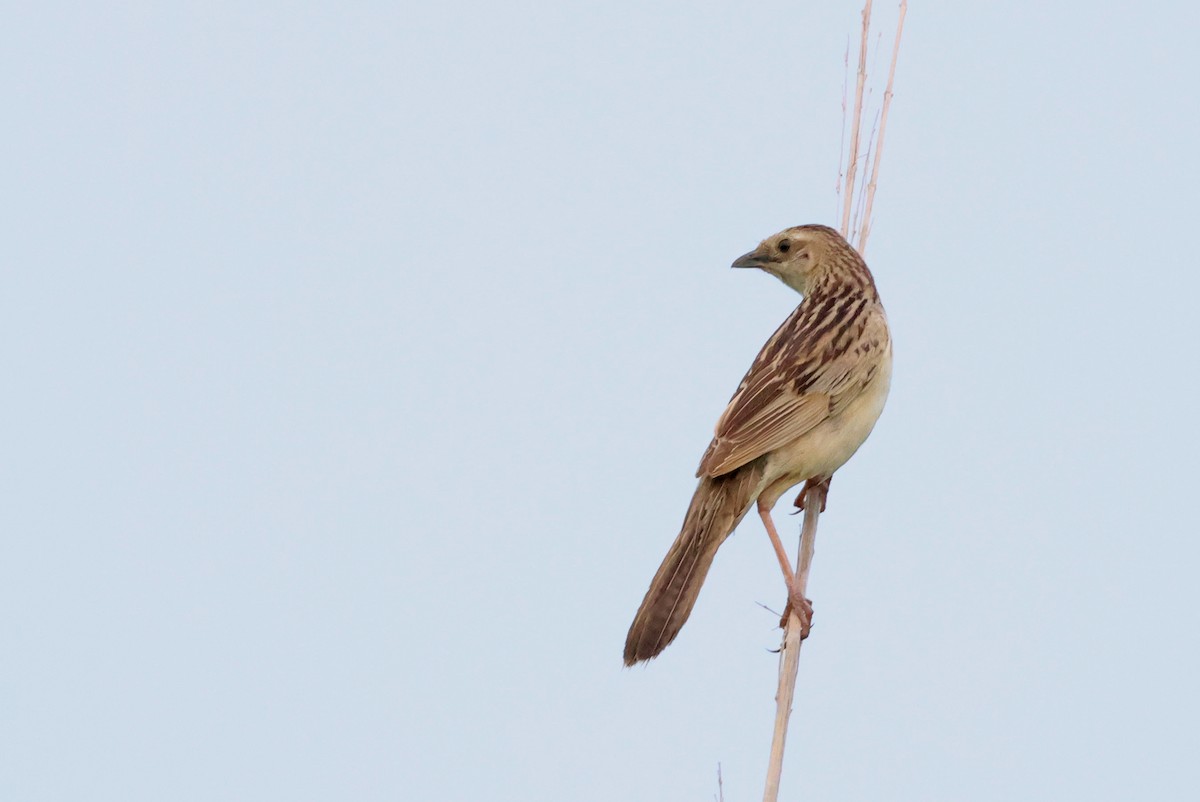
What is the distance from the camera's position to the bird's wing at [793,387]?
5.86 meters

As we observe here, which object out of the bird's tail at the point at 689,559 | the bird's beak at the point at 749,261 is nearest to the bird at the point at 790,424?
the bird's tail at the point at 689,559

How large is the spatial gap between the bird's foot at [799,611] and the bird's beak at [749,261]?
82.5 inches

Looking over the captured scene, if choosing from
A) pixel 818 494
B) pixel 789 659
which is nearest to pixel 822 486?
pixel 818 494

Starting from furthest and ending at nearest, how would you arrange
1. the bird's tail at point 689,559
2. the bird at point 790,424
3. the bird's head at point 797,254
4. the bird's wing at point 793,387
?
the bird's head at point 797,254 → the bird's wing at point 793,387 → the bird at point 790,424 → the bird's tail at point 689,559

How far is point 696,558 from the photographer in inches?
222

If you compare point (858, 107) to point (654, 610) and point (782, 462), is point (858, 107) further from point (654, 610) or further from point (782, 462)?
point (654, 610)

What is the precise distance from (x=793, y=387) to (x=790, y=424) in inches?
7.9

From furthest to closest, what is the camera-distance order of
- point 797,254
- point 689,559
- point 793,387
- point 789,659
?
point 797,254 → point 793,387 → point 689,559 → point 789,659

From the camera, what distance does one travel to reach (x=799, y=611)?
538 cm

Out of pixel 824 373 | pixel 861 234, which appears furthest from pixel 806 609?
pixel 861 234

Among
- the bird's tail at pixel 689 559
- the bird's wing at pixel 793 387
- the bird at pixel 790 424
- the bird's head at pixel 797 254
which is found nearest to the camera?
the bird's tail at pixel 689 559

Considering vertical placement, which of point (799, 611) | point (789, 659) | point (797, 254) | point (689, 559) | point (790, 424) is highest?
point (797, 254)

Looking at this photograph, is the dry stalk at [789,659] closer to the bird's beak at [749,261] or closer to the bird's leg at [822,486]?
the bird's leg at [822,486]

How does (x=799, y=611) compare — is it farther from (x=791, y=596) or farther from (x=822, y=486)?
(x=822, y=486)
